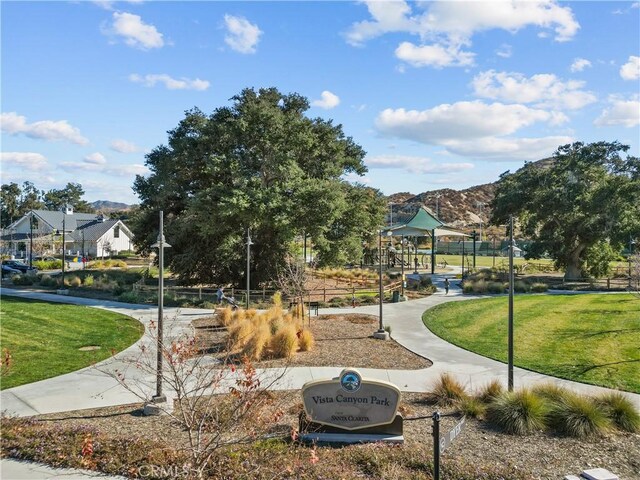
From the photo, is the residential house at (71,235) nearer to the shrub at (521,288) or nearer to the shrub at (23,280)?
the shrub at (23,280)

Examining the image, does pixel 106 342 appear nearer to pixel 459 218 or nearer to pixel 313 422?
pixel 313 422

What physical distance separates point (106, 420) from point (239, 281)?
889 inches

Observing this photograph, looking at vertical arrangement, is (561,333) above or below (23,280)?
below

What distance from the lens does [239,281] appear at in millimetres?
32438

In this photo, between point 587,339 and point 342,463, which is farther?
point 587,339

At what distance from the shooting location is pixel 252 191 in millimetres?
25906

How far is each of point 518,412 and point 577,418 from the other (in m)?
1.01

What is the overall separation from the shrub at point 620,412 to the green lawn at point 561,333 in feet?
9.60

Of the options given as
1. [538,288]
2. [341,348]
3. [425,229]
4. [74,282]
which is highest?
[425,229]

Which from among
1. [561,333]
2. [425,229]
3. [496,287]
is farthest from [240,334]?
[425,229]

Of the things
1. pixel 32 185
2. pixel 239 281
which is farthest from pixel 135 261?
pixel 32 185

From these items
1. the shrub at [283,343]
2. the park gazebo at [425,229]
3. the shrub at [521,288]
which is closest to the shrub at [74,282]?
the shrub at [283,343]

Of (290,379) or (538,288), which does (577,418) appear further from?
(538,288)

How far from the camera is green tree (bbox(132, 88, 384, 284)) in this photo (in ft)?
88.2
